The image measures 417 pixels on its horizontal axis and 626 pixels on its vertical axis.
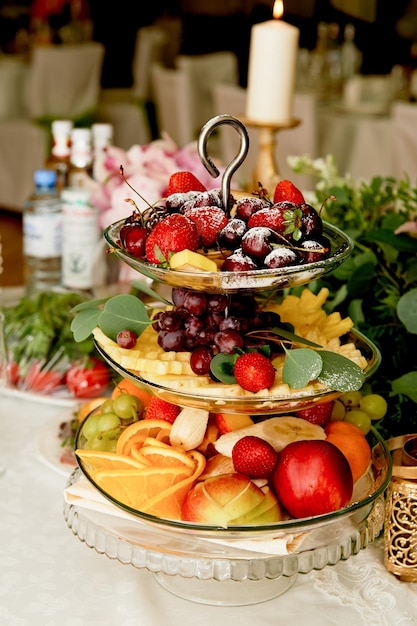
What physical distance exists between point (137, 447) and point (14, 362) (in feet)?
1.65

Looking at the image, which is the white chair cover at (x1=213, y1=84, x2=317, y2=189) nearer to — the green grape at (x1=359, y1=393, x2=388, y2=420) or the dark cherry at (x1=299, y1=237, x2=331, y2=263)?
the green grape at (x1=359, y1=393, x2=388, y2=420)

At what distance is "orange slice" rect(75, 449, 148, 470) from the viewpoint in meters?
0.75

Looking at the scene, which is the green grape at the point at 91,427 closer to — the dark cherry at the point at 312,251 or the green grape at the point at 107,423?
the green grape at the point at 107,423

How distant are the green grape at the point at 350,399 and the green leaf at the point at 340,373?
0.52ft

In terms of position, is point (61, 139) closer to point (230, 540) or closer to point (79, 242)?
point (79, 242)

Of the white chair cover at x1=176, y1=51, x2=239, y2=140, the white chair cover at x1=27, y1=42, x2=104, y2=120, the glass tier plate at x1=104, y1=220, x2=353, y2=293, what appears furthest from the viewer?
the white chair cover at x1=27, y1=42, x2=104, y2=120

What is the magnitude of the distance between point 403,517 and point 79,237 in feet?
2.74

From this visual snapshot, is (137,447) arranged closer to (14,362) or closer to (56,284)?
(14,362)

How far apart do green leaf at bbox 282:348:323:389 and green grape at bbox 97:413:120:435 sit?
216 mm

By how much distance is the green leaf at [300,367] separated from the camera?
71 centimetres

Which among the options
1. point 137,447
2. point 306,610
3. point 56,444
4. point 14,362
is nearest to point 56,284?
point 14,362

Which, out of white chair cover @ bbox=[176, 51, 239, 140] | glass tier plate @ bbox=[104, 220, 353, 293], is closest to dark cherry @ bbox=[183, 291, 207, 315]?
glass tier plate @ bbox=[104, 220, 353, 293]

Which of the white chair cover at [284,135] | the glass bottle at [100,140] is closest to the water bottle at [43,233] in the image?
the glass bottle at [100,140]

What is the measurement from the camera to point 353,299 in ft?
3.65
